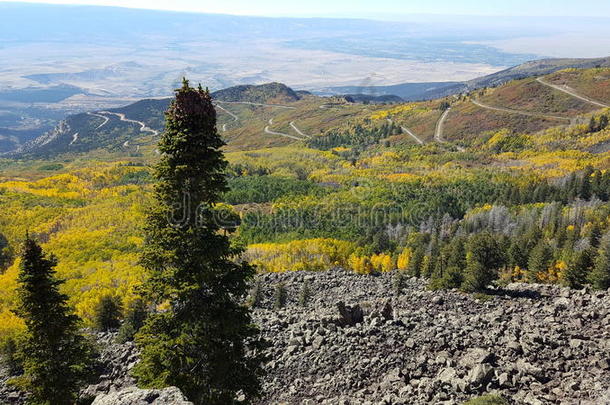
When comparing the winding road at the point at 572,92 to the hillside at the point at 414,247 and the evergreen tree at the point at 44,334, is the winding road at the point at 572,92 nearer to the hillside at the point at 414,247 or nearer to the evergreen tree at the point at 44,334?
the hillside at the point at 414,247

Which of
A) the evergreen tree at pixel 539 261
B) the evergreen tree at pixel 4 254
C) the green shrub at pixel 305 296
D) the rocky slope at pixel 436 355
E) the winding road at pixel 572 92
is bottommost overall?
the evergreen tree at pixel 4 254

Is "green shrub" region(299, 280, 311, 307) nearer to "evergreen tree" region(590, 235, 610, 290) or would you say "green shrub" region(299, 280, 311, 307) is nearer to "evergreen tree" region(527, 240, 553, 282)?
"evergreen tree" region(527, 240, 553, 282)

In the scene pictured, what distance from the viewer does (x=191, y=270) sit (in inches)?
647

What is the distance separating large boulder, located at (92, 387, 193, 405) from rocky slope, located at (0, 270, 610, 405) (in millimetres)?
37

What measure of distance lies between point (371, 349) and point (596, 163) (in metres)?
121

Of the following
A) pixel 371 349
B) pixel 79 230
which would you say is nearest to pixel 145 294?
pixel 371 349

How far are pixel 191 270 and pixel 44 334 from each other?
33.9 feet

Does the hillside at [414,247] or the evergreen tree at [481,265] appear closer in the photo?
the hillside at [414,247]

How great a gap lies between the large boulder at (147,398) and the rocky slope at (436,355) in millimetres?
37

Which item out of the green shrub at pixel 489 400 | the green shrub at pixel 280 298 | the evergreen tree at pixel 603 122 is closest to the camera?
the green shrub at pixel 489 400

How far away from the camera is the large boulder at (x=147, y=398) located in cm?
1392

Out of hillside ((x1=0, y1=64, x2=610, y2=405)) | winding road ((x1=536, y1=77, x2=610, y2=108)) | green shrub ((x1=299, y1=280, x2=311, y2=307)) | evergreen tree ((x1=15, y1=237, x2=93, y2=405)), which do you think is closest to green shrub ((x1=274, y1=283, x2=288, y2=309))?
hillside ((x1=0, y1=64, x2=610, y2=405))

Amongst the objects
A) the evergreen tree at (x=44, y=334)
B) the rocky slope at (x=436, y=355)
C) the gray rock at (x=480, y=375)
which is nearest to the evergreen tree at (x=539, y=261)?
the rocky slope at (x=436, y=355)

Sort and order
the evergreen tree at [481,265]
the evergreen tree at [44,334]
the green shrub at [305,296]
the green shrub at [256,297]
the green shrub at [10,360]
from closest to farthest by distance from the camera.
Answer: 1. the evergreen tree at [44,334]
2. the green shrub at [10,360]
3. the evergreen tree at [481,265]
4. the green shrub at [305,296]
5. the green shrub at [256,297]
